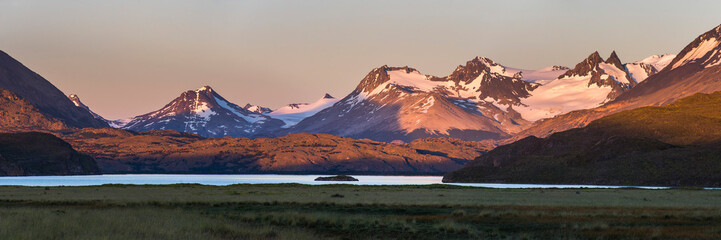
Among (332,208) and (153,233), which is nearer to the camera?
(153,233)

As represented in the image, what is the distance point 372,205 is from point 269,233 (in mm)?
32981

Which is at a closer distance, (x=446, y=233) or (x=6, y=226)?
(x=6, y=226)

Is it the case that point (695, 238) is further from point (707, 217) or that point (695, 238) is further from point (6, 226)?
point (6, 226)

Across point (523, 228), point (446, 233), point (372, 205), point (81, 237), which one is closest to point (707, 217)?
point (523, 228)

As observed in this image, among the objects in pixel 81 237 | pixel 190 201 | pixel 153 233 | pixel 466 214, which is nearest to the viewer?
pixel 81 237

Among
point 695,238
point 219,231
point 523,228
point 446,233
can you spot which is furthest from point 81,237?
point 695,238

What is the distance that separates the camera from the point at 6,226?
134 ft

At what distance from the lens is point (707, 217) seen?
184 ft

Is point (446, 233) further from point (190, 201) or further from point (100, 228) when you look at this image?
point (190, 201)

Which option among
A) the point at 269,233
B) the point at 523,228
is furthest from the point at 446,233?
the point at 269,233

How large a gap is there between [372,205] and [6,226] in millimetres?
40339

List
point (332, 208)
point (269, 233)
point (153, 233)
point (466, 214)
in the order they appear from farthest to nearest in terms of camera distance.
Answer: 1. point (332, 208)
2. point (466, 214)
3. point (269, 233)
4. point (153, 233)

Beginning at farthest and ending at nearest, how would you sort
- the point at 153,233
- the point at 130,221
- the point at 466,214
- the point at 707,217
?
the point at 466,214, the point at 707,217, the point at 130,221, the point at 153,233

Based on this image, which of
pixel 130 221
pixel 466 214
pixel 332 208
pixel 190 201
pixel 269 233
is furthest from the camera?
pixel 190 201
